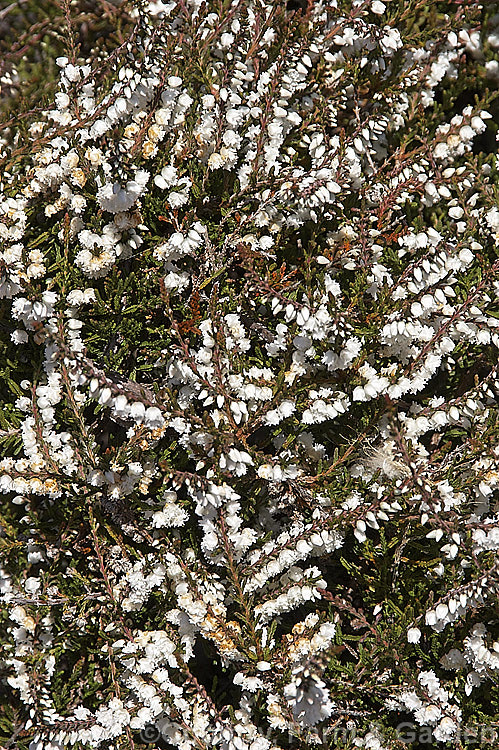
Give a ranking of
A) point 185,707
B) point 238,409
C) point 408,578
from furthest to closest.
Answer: point 408,578, point 185,707, point 238,409

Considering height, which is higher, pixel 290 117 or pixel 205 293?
pixel 290 117

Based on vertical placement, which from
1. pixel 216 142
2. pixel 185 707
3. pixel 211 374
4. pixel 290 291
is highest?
pixel 216 142

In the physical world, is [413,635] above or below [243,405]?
below

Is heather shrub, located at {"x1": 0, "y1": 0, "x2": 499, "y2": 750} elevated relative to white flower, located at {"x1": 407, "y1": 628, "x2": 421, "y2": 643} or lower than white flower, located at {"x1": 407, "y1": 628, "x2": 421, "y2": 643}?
elevated

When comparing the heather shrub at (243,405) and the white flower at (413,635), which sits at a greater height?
the heather shrub at (243,405)

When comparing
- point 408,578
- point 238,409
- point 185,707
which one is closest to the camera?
point 238,409

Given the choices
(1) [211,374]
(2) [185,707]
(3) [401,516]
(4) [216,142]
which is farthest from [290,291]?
(2) [185,707]

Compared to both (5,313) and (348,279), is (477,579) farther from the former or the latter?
(5,313)

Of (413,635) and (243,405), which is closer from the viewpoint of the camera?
(243,405)
